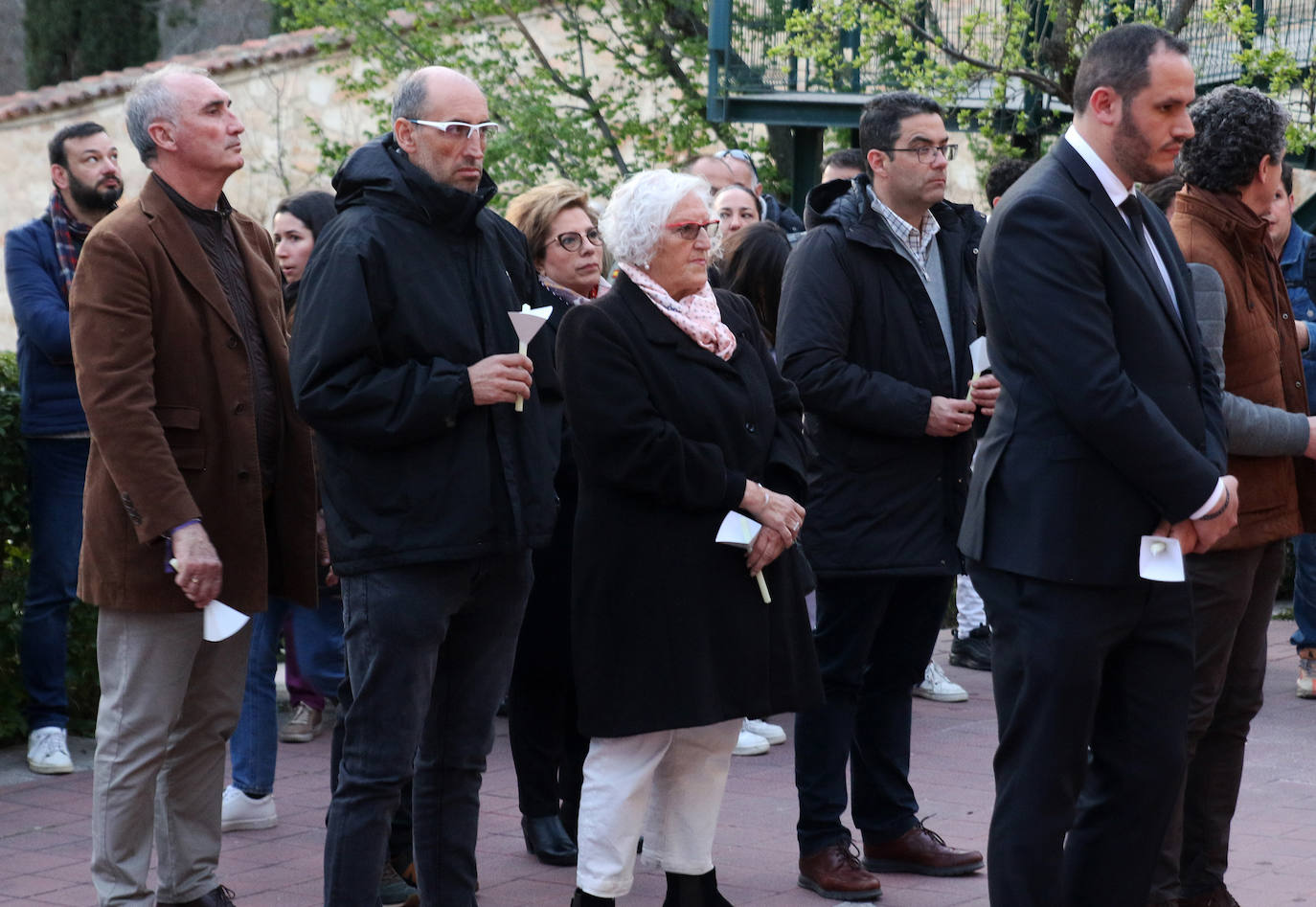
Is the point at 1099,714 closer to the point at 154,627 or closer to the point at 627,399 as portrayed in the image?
the point at 627,399

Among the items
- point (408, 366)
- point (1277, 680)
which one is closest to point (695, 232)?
point (408, 366)

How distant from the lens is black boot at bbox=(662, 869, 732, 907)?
4328 millimetres

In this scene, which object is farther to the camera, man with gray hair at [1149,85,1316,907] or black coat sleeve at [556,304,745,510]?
man with gray hair at [1149,85,1316,907]

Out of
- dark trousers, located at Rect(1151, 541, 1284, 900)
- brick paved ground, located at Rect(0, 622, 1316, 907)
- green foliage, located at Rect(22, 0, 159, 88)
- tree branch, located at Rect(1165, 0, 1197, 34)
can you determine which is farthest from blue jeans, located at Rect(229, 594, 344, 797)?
green foliage, located at Rect(22, 0, 159, 88)

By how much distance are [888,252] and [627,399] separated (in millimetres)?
1290

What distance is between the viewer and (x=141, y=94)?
4.29m

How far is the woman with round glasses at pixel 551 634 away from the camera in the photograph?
525cm

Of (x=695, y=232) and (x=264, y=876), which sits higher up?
(x=695, y=232)

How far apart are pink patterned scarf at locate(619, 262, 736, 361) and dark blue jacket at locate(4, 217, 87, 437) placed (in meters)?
2.88

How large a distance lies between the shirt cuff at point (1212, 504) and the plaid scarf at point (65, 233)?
173 inches

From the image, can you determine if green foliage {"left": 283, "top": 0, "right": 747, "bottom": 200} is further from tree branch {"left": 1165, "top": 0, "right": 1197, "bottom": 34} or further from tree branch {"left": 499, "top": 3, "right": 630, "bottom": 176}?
tree branch {"left": 1165, "top": 0, "right": 1197, "bottom": 34}

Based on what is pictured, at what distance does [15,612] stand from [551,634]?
2594mm

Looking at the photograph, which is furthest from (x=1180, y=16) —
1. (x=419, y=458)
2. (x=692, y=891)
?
(x=419, y=458)

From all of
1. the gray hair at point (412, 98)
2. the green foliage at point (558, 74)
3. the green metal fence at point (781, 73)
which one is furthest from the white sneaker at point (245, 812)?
the green foliage at point (558, 74)
